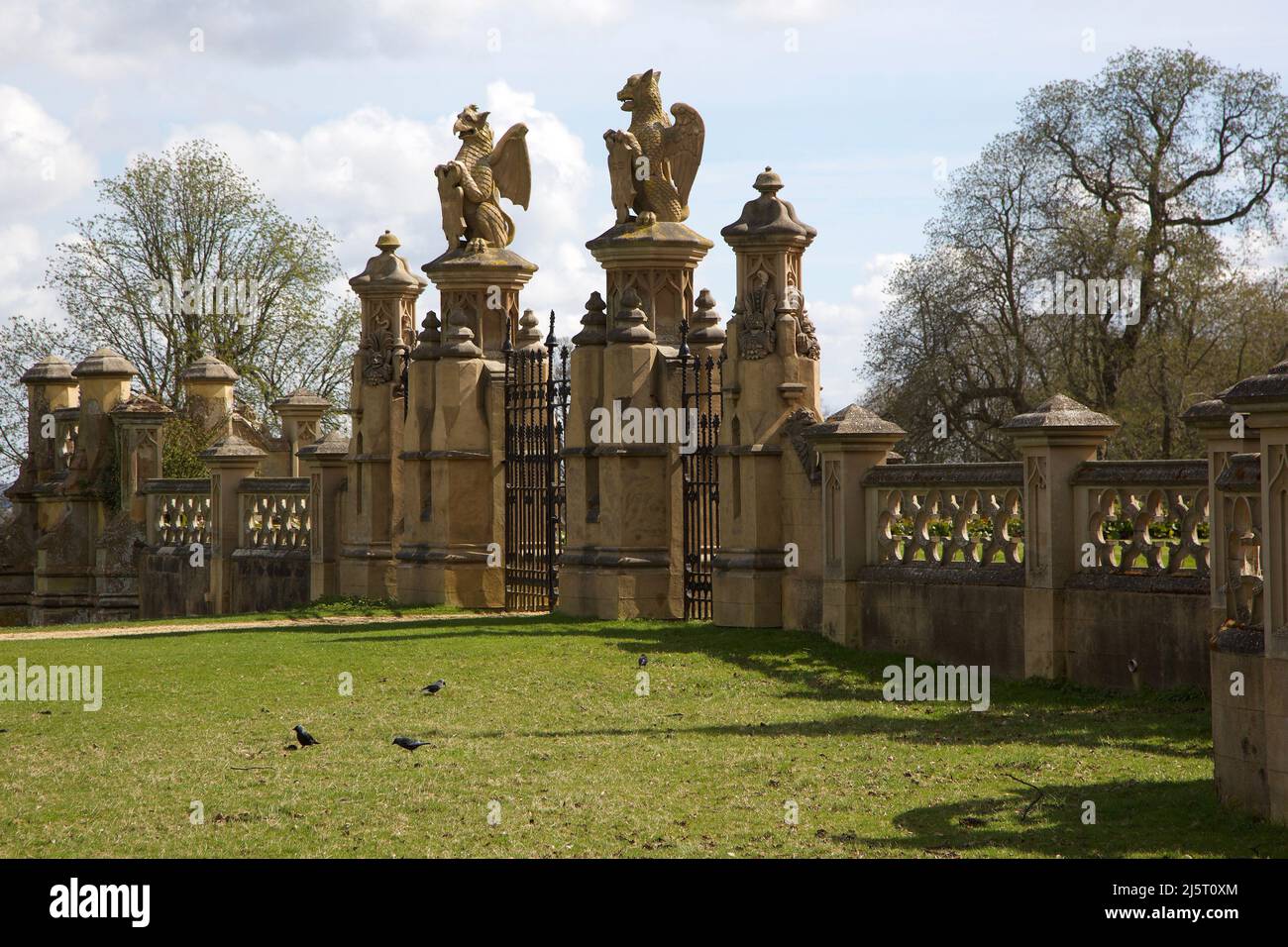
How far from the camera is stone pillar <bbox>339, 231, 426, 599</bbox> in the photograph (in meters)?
23.6

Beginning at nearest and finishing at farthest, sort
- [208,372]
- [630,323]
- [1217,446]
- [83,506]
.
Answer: [1217,446] < [630,323] < [83,506] < [208,372]

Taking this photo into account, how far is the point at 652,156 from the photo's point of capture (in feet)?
67.8

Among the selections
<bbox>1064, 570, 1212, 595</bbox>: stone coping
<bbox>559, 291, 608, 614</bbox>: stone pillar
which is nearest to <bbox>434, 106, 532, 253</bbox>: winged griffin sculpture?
<bbox>559, 291, 608, 614</bbox>: stone pillar

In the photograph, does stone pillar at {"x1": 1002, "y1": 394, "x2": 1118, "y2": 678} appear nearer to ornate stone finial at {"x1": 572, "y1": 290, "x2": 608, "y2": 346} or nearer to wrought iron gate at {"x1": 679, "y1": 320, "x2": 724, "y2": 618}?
wrought iron gate at {"x1": 679, "y1": 320, "x2": 724, "y2": 618}

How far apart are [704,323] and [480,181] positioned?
4.95 m

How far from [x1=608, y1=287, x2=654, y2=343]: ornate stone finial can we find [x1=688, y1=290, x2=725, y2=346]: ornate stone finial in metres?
0.63

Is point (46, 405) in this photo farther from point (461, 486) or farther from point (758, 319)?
point (758, 319)

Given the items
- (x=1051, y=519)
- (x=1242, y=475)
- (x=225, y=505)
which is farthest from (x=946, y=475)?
(x=225, y=505)

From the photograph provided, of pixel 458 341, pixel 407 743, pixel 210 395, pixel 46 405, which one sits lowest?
pixel 407 743

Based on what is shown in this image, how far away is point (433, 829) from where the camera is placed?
8508 mm

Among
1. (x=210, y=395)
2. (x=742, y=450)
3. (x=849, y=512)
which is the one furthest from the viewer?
(x=210, y=395)

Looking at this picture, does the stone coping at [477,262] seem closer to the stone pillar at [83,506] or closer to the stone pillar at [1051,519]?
the stone pillar at [83,506]

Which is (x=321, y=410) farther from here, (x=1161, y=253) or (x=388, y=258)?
(x=1161, y=253)

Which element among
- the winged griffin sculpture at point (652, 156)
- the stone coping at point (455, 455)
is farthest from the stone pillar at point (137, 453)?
the winged griffin sculpture at point (652, 156)
